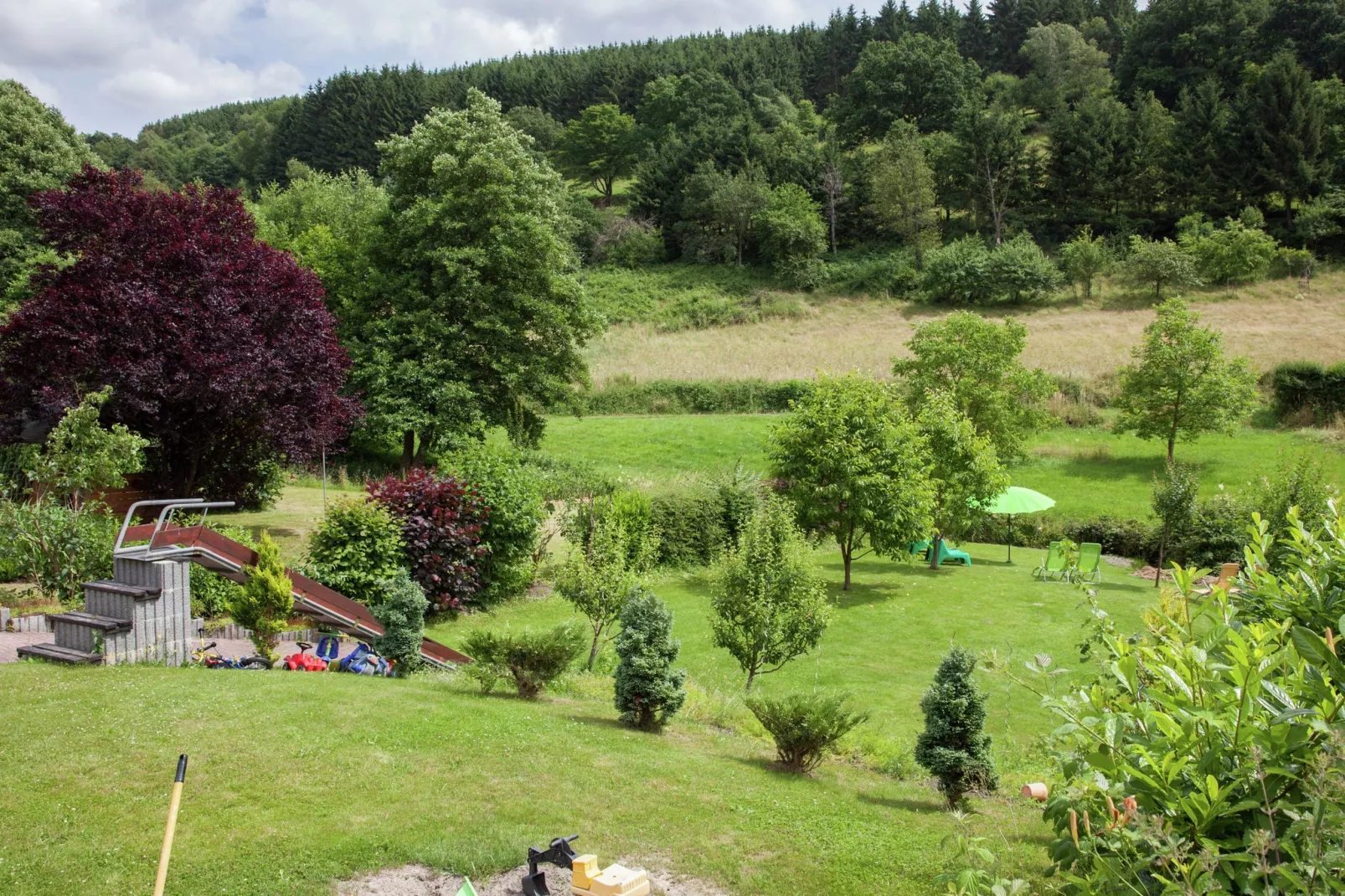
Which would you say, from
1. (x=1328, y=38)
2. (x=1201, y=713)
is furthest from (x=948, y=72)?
(x=1201, y=713)

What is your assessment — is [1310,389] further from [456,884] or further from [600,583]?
[456,884]

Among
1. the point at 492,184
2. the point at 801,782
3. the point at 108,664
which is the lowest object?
the point at 801,782

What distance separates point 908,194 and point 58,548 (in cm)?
5994

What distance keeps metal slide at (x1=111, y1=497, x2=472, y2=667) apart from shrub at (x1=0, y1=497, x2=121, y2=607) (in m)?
0.46

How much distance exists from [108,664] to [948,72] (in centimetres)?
8029

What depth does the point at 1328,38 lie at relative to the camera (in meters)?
64.0

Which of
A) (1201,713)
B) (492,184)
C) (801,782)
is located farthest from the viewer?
(492,184)

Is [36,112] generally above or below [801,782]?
above

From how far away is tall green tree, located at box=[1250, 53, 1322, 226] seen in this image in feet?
184

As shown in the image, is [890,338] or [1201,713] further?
[890,338]

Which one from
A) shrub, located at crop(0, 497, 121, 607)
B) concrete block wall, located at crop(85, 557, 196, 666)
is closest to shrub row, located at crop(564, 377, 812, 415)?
shrub, located at crop(0, 497, 121, 607)

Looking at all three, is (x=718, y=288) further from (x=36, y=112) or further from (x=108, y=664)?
(x=108, y=664)

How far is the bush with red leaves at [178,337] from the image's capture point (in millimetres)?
16094

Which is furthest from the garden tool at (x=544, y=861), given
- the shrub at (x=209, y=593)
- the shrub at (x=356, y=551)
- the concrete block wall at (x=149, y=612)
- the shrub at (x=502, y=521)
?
the shrub at (x=502, y=521)
